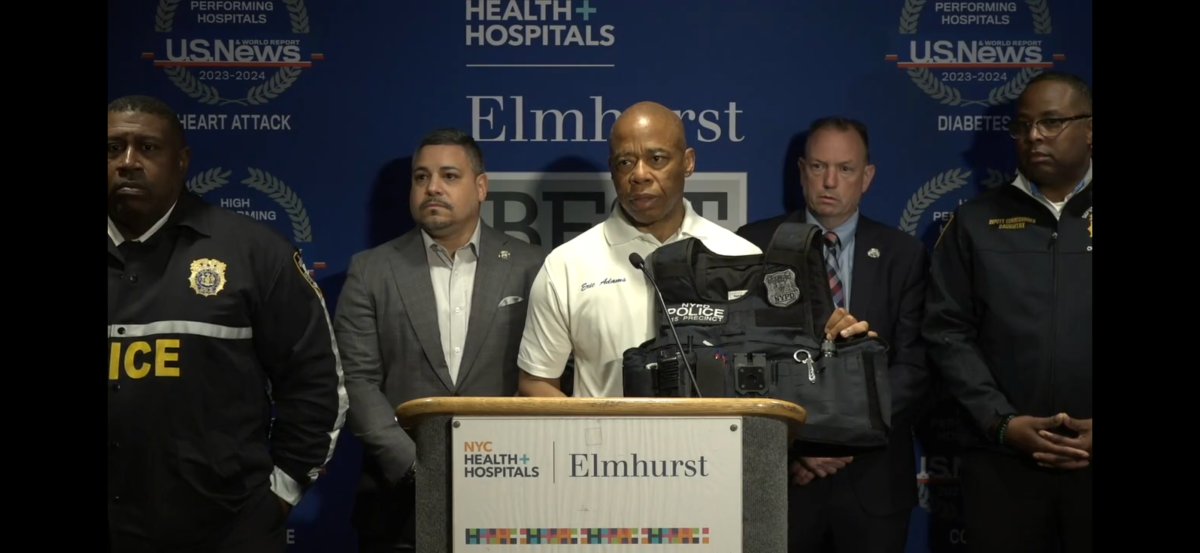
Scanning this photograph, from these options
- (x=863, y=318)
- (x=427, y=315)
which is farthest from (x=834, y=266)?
(x=427, y=315)

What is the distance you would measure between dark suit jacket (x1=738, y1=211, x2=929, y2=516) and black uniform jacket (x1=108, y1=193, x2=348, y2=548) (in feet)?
5.75

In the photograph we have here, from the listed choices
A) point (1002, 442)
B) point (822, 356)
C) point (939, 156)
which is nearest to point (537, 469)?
point (822, 356)

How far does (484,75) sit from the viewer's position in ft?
17.1

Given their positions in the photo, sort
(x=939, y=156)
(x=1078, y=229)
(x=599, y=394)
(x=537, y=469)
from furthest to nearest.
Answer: (x=939, y=156)
(x=1078, y=229)
(x=599, y=394)
(x=537, y=469)

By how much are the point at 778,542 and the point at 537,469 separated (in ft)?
1.75

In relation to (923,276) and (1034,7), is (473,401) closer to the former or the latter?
(923,276)

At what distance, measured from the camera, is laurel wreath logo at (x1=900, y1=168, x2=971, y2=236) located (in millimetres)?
5188

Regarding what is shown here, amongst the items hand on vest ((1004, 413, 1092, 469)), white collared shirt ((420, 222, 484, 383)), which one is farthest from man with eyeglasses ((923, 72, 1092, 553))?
white collared shirt ((420, 222, 484, 383))

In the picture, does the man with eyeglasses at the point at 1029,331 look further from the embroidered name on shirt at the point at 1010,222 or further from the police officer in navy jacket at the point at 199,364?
the police officer in navy jacket at the point at 199,364

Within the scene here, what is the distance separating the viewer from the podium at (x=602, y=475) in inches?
106

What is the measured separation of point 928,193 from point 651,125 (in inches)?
56.3

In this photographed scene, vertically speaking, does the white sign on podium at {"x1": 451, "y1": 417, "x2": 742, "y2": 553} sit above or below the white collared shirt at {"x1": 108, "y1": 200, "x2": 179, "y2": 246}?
below

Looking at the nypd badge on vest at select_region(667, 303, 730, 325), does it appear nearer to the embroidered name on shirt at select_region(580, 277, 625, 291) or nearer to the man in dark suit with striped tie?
the embroidered name on shirt at select_region(580, 277, 625, 291)

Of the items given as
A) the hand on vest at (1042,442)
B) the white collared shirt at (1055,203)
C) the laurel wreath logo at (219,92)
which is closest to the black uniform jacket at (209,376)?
the laurel wreath logo at (219,92)
